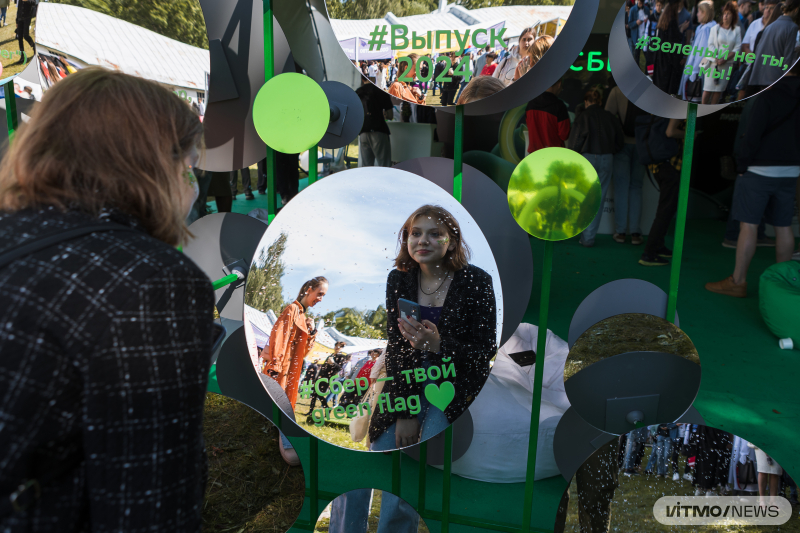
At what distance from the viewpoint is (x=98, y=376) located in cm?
62

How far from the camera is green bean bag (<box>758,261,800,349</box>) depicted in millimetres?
2850

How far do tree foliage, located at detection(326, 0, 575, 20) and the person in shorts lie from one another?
6.90 ft

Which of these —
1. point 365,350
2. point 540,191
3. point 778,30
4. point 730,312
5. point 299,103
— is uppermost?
point 778,30

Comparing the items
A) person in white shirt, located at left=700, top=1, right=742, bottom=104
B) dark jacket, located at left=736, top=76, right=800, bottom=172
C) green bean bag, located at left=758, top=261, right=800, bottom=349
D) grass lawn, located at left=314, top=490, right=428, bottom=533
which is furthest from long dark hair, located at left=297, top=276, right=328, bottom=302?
green bean bag, located at left=758, top=261, right=800, bottom=349

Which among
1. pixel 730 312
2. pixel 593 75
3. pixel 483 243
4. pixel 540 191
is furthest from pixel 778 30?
pixel 593 75

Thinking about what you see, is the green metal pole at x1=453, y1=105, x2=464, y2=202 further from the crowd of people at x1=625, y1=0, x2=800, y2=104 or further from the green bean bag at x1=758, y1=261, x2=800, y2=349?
the green bean bag at x1=758, y1=261, x2=800, y2=349

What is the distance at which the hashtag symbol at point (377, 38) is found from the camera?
4.00 ft

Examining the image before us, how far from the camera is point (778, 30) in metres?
1.19

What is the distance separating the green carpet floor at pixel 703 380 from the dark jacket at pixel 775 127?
940 millimetres

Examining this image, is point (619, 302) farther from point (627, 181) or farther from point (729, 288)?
point (627, 181)

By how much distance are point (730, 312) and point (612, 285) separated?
240cm

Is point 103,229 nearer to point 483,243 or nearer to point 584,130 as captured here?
point 483,243

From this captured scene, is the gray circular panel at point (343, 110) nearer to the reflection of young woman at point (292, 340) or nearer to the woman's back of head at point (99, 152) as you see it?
the reflection of young woman at point (292, 340)

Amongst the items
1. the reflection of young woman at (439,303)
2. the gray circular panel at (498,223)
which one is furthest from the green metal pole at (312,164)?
the reflection of young woman at (439,303)
